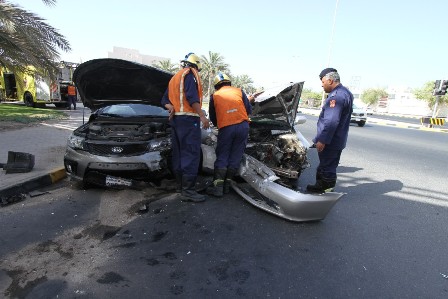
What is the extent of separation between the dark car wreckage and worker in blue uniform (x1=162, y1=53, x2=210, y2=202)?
0.33 m

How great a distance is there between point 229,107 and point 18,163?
3450 mm

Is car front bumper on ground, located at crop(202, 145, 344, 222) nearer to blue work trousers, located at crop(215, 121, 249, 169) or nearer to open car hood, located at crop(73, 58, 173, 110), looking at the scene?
blue work trousers, located at crop(215, 121, 249, 169)

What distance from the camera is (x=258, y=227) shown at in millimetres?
3293

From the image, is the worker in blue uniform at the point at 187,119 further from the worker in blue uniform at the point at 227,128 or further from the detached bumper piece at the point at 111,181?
the detached bumper piece at the point at 111,181

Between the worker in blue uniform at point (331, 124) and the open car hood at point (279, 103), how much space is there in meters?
0.52

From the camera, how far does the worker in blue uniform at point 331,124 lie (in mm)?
3928

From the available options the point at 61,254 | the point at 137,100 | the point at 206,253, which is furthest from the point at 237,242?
the point at 137,100

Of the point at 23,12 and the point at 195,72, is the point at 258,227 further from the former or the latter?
the point at 23,12

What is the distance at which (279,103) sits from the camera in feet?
15.7

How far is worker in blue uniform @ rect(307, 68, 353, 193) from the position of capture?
393 centimetres

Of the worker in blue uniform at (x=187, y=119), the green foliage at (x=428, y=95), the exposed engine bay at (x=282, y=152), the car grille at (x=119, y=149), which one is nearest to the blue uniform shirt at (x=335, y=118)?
the exposed engine bay at (x=282, y=152)

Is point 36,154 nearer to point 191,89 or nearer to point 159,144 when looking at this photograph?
point 159,144

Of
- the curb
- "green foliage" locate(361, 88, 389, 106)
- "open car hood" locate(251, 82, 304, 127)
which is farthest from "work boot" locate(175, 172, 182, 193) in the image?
"green foliage" locate(361, 88, 389, 106)

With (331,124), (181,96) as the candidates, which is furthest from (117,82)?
(331,124)
